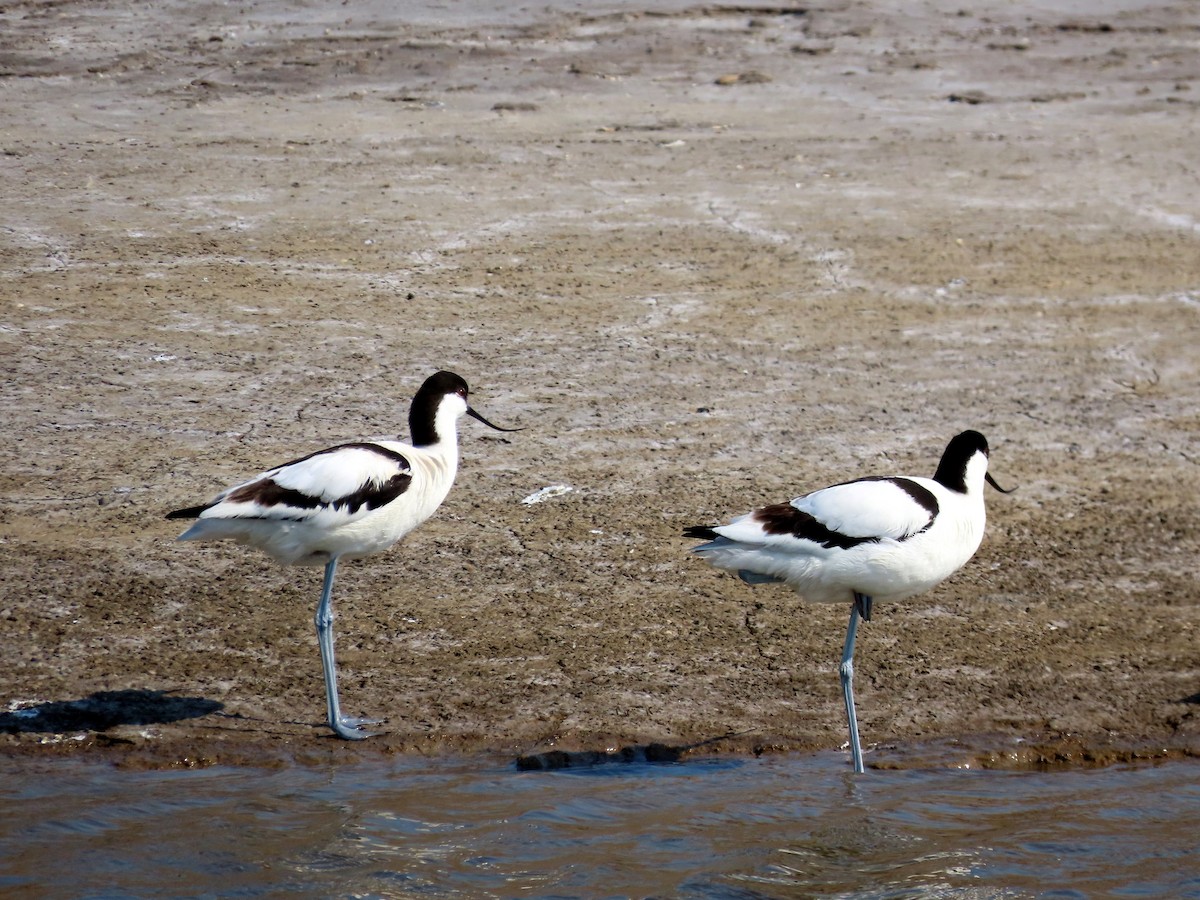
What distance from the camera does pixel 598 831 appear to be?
5.45 meters

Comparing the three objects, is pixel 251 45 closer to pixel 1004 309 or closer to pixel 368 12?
pixel 368 12

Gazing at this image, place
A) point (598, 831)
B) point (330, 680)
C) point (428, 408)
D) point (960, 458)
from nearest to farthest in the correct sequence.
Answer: point (598, 831), point (330, 680), point (960, 458), point (428, 408)

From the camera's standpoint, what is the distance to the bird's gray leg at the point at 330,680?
593cm

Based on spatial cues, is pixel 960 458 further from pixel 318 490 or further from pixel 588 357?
pixel 588 357

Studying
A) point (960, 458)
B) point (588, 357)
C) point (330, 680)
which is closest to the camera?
point (330, 680)

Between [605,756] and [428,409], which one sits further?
[428,409]

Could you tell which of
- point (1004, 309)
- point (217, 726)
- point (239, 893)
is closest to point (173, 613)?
point (217, 726)

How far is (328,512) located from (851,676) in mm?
2132

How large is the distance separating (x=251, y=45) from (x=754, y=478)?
959 centimetres

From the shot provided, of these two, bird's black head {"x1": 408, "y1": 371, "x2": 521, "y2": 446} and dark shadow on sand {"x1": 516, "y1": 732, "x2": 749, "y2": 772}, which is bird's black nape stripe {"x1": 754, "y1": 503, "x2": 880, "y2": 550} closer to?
dark shadow on sand {"x1": 516, "y1": 732, "x2": 749, "y2": 772}

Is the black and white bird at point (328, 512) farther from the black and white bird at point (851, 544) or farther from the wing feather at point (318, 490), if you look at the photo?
the black and white bird at point (851, 544)

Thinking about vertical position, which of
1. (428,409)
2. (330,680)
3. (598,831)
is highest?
(428,409)

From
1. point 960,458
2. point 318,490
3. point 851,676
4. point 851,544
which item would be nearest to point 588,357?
point 960,458

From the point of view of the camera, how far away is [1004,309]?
1059 cm
